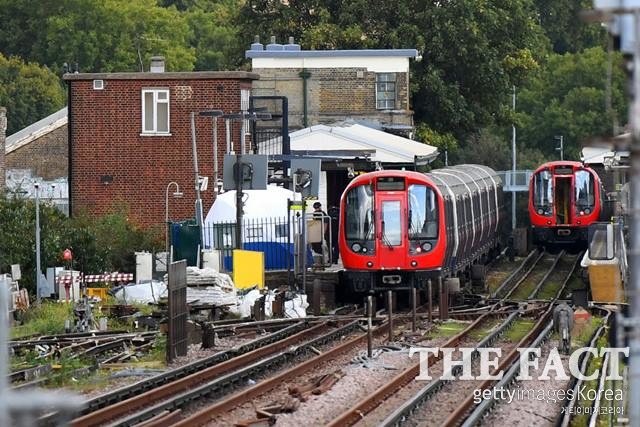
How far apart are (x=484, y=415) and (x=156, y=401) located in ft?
11.0

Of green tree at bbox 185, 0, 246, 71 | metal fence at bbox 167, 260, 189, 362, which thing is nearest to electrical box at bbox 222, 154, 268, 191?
metal fence at bbox 167, 260, 189, 362

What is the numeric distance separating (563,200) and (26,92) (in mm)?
41042

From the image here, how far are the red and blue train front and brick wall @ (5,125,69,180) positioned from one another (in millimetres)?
30393

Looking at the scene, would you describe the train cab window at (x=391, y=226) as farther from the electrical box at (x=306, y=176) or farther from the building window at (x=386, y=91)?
the building window at (x=386, y=91)

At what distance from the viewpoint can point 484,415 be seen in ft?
47.9

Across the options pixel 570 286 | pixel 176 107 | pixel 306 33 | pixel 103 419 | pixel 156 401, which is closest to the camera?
pixel 103 419

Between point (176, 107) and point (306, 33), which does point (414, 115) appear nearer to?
point (306, 33)

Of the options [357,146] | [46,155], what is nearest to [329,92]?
[357,146]

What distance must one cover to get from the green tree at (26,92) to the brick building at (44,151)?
18823 millimetres

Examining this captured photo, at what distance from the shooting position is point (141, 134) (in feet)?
120

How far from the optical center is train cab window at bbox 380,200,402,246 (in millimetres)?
27266

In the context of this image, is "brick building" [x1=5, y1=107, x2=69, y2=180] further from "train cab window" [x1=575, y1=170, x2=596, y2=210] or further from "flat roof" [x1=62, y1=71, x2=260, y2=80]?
"train cab window" [x1=575, y1=170, x2=596, y2=210]

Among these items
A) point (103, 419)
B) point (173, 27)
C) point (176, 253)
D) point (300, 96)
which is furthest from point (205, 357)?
point (173, 27)

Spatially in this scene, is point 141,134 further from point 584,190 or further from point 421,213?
point 584,190
